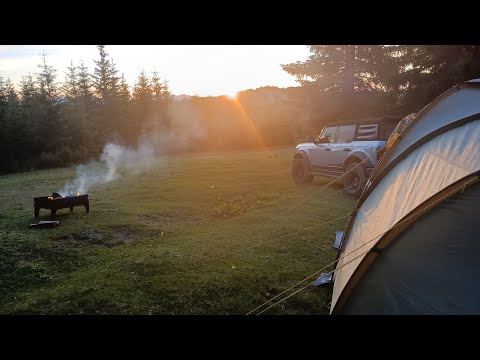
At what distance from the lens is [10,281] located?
5074 millimetres

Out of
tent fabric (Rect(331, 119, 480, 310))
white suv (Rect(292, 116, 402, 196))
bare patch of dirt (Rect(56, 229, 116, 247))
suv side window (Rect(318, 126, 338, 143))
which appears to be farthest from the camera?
suv side window (Rect(318, 126, 338, 143))

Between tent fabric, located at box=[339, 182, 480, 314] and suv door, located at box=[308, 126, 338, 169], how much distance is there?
834cm

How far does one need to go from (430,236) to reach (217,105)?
33474mm

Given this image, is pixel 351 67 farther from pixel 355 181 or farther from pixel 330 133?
pixel 355 181

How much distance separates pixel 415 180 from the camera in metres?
3.32

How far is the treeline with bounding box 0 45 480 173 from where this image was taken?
18344 millimetres

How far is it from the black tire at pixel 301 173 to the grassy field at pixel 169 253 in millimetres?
954

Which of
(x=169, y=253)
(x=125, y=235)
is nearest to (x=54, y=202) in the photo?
(x=125, y=235)

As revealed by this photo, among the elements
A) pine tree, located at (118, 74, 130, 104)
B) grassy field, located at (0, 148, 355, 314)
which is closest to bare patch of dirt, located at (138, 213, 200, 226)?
grassy field, located at (0, 148, 355, 314)

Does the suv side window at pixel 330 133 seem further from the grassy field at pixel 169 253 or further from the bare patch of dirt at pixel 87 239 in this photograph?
the bare patch of dirt at pixel 87 239

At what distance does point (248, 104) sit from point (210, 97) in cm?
399

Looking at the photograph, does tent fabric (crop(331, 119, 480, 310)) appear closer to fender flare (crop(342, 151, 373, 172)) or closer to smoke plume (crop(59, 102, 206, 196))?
fender flare (crop(342, 151, 373, 172))
